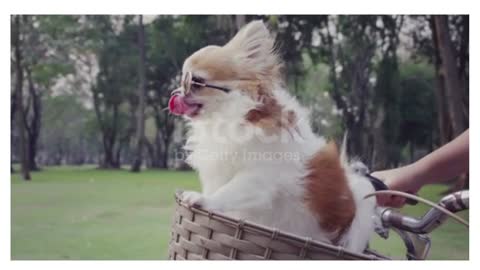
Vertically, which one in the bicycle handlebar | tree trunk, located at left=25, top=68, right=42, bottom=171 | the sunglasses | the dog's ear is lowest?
the bicycle handlebar

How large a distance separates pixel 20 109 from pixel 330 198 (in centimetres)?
97

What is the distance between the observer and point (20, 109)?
1659 millimetres

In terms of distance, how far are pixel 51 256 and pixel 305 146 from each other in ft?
2.89

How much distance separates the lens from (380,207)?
1338 millimetres

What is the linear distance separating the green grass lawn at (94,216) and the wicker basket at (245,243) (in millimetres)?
608

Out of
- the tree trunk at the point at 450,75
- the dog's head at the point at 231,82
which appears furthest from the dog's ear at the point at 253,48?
the tree trunk at the point at 450,75

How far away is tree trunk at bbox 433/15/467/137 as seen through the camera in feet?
5.49

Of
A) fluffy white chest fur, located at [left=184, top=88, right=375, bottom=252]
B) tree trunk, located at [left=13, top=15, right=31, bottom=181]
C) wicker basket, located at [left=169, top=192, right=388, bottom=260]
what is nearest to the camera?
wicker basket, located at [left=169, top=192, right=388, bottom=260]

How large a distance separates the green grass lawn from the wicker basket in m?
0.61

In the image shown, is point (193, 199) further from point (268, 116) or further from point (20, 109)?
point (20, 109)

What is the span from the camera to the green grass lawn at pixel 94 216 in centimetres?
168

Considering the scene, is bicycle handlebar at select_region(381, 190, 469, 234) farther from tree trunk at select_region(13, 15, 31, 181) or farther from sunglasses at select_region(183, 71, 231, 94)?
tree trunk at select_region(13, 15, 31, 181)

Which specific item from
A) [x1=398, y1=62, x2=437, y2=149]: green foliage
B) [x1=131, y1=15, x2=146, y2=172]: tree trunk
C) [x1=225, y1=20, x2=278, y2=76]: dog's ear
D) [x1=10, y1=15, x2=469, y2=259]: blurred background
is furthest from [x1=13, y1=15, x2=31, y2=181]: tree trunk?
[x1=398, y1=62, x2=437, y2=149]: green foliage
